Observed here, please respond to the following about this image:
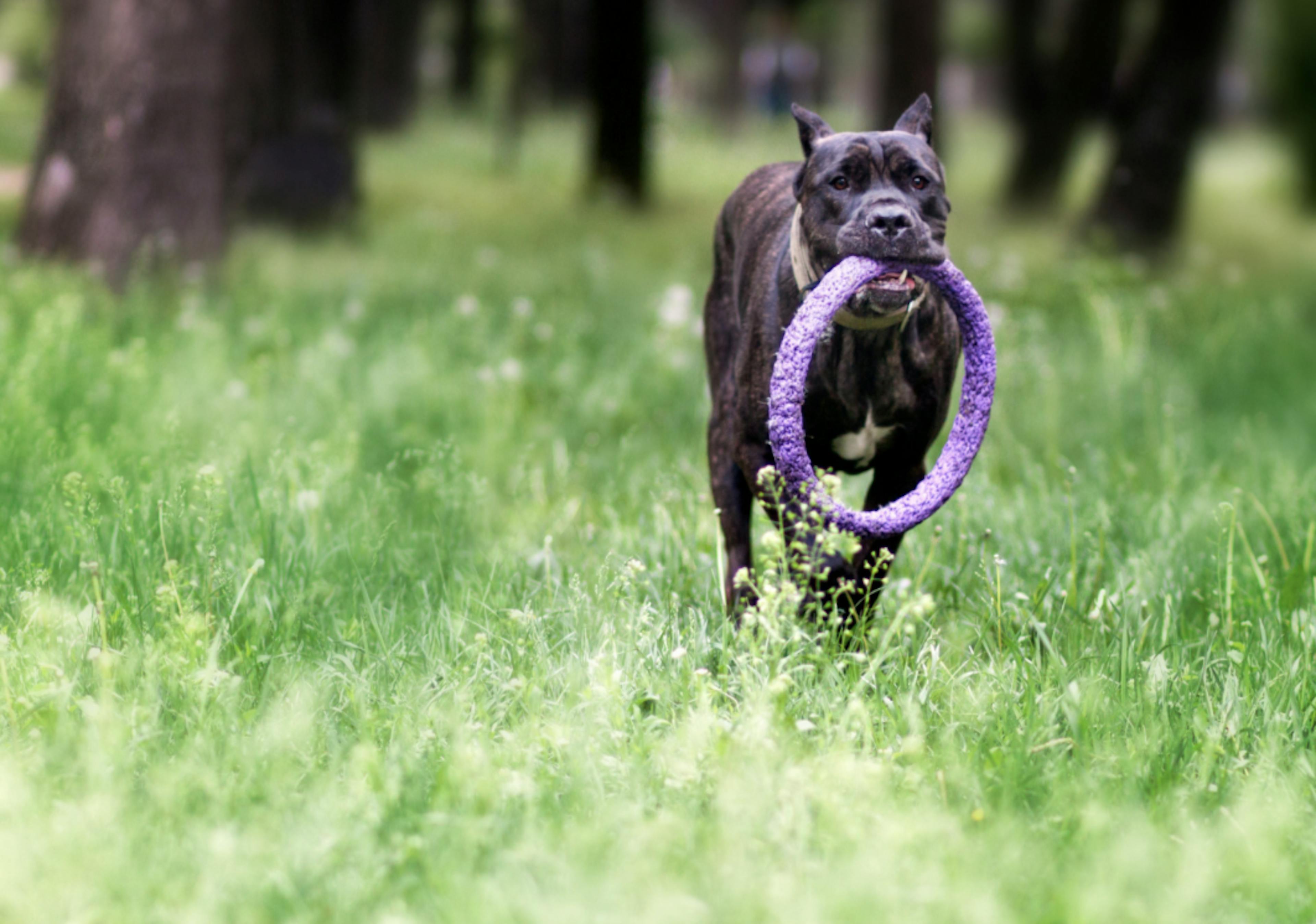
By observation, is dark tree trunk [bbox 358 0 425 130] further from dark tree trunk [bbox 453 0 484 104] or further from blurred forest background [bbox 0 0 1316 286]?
dark tree trunk [bbox 453 0 484 104]

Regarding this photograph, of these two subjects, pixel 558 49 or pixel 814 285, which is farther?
pixel 558 49

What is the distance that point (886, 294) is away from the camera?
3.46 meters

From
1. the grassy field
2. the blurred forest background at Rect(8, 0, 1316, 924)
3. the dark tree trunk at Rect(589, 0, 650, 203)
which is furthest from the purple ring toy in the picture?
the dark tree trunk at Rect(589, 0, 650, 203)

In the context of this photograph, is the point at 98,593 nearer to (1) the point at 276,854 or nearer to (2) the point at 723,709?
(1) the point at 276,854

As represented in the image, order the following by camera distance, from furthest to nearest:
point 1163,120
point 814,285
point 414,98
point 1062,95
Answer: point 414,98
point 1062,95
point 1163,120
point 814,285

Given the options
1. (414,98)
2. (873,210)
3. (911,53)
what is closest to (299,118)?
(911,53)

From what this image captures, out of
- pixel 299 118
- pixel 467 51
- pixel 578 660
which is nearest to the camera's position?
pixel 578 660

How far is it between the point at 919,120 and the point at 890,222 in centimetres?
68

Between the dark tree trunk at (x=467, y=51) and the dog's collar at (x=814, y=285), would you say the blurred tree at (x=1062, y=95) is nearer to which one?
the dark tree trunk at (x=467, y=51)

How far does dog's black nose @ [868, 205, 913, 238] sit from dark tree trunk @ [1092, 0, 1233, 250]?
9.11m

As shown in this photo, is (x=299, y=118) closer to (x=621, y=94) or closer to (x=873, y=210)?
(x=621, y=94)

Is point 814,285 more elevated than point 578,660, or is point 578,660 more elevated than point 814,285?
point 814,285

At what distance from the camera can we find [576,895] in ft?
8.29

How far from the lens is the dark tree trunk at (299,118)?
38.1ft
